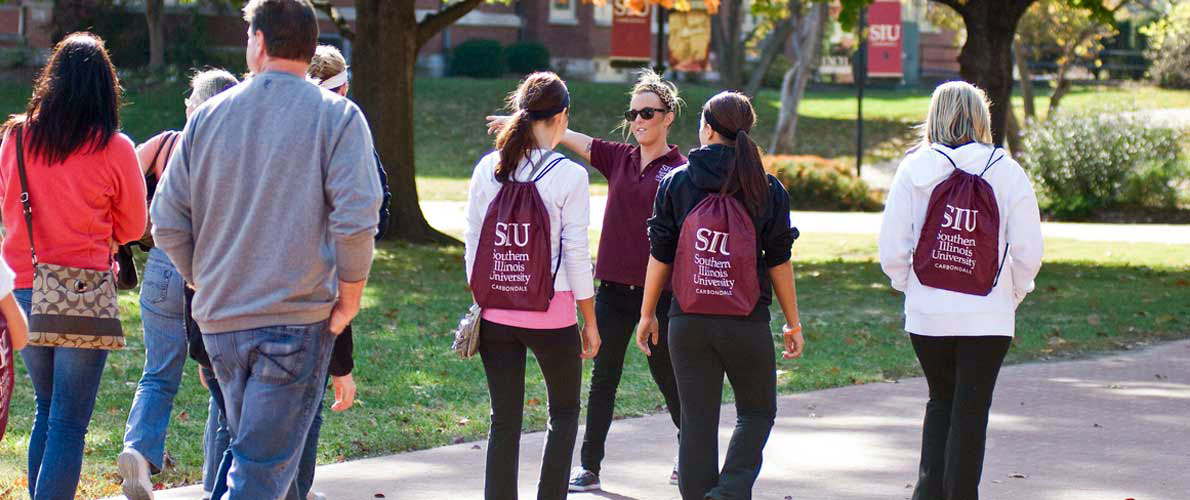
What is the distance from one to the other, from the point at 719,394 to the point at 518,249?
3.03ft

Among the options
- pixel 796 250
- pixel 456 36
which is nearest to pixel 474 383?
pixel 796 250

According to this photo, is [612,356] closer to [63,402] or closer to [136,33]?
[63,402]

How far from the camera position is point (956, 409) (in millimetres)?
5344

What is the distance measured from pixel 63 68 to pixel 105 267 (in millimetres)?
698

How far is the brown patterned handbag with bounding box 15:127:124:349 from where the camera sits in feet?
15.7

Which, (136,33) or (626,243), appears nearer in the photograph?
(626,243)

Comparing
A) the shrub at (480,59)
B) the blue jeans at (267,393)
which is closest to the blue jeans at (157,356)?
the blue jeans at (267,393)

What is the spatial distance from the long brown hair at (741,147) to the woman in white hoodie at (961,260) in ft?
2.07

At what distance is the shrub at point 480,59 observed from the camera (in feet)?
136

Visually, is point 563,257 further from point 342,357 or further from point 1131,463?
point 1131,463

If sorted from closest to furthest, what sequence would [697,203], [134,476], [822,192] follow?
[697,203] → [134,476] → [822,192]

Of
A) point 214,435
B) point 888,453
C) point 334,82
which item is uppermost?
point 334,82

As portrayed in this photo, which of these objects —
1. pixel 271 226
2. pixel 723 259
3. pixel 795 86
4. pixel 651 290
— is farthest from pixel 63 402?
pixel 795 86

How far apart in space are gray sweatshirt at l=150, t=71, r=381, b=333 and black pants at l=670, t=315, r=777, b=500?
5.15 feet
